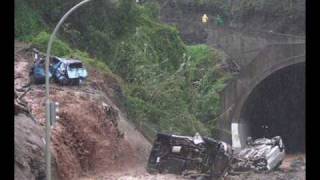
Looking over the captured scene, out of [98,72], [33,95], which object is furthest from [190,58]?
[33,95]

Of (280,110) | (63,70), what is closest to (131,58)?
(63,70)

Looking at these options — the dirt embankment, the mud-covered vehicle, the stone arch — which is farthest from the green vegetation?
the dirt embankment

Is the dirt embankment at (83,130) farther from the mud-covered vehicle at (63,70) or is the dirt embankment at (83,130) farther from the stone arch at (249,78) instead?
the stone arch at (249,78)

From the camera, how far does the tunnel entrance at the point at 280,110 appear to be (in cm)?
5238

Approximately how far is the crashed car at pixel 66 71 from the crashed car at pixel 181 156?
4.71 metres

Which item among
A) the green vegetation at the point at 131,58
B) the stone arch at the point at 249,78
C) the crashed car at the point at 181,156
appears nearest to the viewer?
the crashed car at the point at 181,156

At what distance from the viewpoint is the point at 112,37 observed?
1790 inches

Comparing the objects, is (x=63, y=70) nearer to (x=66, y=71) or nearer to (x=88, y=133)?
(x=66, y=71)

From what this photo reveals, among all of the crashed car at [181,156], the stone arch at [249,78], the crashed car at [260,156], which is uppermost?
the stone arch at [249,78]

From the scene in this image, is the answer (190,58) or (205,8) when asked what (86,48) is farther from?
(205,8)

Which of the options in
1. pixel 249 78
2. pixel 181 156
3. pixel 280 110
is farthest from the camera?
pixel 280 110

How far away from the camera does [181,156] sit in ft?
120

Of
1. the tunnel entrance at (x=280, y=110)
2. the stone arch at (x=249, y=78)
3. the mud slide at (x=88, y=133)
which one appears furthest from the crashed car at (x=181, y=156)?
the tunnel entrance at (x=280, y=110)

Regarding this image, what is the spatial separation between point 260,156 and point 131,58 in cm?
890
